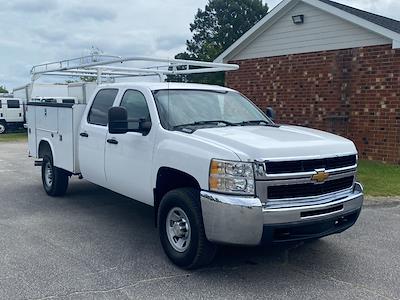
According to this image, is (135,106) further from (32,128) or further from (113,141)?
(32,128)

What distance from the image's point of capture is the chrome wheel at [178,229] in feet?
15.3

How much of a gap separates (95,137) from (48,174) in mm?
2355

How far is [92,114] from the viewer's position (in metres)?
6.68

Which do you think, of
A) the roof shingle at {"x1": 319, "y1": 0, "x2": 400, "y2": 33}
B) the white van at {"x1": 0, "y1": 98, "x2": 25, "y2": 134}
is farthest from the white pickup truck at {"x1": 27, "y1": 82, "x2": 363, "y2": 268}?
the white van at {"x1": 0, "y1": 98, "x2": 25, "y2": 134}

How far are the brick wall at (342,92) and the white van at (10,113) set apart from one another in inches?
689

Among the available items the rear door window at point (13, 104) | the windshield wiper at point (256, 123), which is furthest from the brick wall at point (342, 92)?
the rear door window at point (13, 104)

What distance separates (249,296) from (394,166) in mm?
8571

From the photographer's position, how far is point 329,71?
42.7 ft

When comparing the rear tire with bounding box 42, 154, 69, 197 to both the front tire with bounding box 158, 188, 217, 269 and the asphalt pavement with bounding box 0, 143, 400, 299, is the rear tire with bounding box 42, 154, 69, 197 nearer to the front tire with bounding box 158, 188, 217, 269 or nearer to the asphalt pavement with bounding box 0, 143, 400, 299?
the asphalt pavement with bounding box 0, 143, 400, 299

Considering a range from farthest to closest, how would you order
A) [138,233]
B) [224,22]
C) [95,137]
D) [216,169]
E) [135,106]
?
[224,22] → [95,137] → [138,233] → [135,106] → [216,169]

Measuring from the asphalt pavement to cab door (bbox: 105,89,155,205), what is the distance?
64 centimetres

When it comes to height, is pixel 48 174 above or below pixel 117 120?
below

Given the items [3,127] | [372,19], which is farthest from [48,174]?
[3,127]

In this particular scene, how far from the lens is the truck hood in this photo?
416 centimetres
